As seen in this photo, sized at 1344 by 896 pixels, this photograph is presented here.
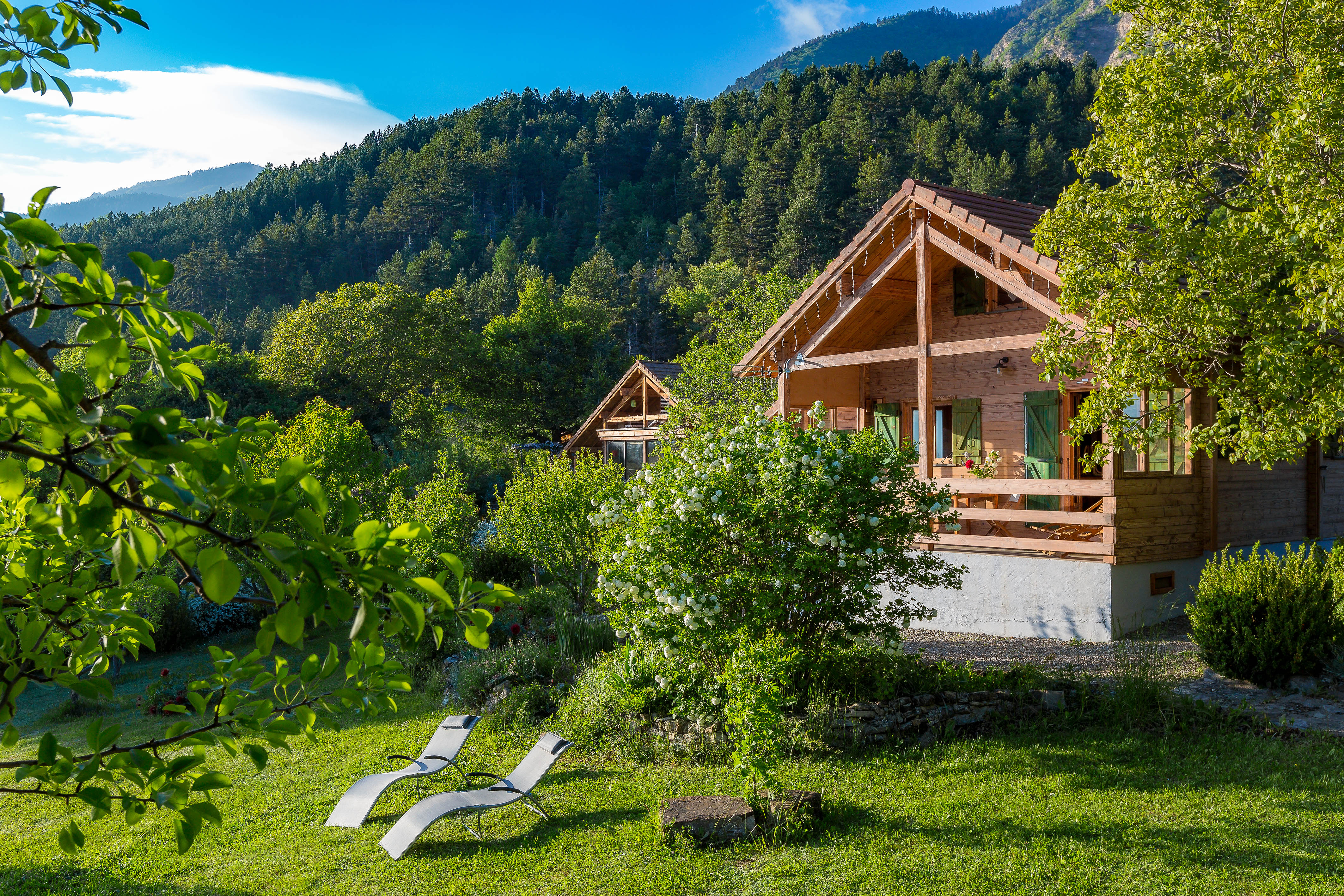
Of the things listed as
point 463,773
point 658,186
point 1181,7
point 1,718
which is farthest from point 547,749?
point 658,186

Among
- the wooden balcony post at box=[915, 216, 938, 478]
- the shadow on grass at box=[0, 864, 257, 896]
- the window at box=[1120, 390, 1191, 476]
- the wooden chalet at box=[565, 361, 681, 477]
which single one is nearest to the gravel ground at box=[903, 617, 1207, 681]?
the window at box=[1120, 390, 1191, 476]

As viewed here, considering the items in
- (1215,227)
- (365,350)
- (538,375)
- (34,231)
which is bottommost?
(34,231)

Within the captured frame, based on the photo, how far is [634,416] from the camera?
2719cm

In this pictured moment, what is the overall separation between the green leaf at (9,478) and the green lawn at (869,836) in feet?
15.3

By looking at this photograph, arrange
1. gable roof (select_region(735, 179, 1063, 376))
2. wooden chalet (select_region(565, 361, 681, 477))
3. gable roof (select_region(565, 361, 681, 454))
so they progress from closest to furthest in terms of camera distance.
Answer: gable roof (select_region(735, 179, 1063, 376)) < gable roof (select_region(565, 361, 681, 454)) < wooden chalet (select_region(565, 361, 681, 477))

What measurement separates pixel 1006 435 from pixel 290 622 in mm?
14153

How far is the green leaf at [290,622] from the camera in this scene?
3.91 feet

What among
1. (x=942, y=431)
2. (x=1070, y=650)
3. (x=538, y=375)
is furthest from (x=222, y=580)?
(x=538, y=375)

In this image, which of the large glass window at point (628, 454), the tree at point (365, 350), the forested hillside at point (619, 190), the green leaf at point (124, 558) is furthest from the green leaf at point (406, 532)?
the forested hillside at point (619, 190)

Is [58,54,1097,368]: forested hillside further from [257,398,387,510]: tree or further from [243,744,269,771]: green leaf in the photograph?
[243,744,269,771]: green leaf

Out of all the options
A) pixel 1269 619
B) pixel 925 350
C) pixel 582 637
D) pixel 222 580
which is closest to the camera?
pixel 222 580

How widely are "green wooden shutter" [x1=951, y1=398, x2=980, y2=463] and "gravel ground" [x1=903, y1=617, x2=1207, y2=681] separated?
4098 millimetres

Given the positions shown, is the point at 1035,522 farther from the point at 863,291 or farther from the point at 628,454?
the point at 628,454

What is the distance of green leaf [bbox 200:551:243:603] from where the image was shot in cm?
114
